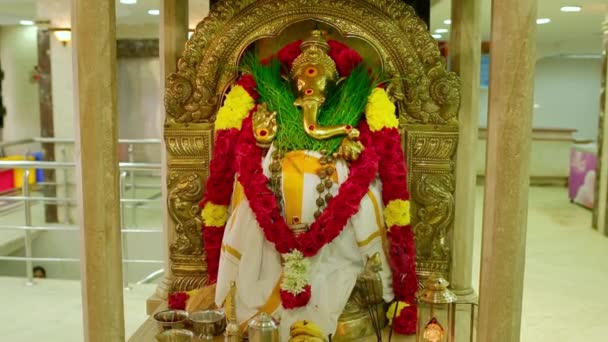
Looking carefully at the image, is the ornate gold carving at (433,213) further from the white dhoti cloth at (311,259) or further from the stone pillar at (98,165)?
the stone pillar at (98,165)

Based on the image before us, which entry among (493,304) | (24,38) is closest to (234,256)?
(493,304)

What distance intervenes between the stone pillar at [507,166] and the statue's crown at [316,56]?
1.10 meters

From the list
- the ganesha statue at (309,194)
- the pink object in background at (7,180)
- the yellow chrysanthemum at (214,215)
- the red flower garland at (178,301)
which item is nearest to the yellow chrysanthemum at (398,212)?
the ganesha statue at (309,194)

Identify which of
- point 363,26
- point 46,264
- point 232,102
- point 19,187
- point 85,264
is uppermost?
point 363,26

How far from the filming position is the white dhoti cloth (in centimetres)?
307

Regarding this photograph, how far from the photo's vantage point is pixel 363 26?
339 cm

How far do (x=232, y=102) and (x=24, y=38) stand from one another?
12.4 meters

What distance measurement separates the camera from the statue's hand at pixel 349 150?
10.4 feet

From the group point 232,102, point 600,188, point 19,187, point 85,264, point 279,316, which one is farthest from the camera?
point 19,187

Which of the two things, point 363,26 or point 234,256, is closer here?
point 234,256

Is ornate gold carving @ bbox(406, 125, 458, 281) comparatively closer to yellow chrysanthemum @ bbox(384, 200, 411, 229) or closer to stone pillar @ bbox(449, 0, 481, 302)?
stone pillar @ bbox(449, 0, 481, 302)

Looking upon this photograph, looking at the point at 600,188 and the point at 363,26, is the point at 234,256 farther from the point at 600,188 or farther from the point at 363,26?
the point at 600,188

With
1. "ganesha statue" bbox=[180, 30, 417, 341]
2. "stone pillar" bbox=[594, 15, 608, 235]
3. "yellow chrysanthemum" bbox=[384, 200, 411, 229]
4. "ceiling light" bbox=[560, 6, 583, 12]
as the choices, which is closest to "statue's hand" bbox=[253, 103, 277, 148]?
"ganesha statue" bbox=[180, 30, 417, 341]

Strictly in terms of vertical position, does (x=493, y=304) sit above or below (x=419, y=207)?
below
